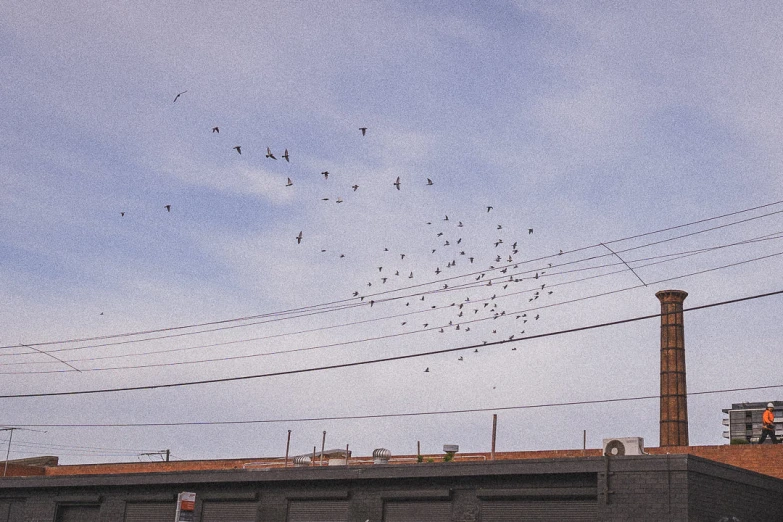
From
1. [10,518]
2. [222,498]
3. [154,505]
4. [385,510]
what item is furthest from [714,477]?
[10,518]

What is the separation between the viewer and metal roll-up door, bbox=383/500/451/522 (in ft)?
90.8

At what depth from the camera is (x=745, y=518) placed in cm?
2617

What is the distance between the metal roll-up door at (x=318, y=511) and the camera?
97.0 feet

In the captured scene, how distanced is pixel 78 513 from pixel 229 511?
7.95 metres

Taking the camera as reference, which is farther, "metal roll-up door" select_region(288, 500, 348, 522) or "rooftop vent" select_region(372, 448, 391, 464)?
"rooftop vent" select_region(372, 448, 391, 464)

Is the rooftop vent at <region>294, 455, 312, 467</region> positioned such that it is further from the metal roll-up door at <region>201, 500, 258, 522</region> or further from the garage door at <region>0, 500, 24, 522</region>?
the garage door at <region>0, 500, 24, 522</region>

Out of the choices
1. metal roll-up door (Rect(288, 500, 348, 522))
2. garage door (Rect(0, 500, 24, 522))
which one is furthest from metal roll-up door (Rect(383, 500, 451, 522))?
garage door (Rect(0, 500, 24, 522))

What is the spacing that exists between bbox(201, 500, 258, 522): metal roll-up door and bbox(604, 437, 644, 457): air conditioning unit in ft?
40.7

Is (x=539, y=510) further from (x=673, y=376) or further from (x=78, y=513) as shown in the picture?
(x=673, y=376)

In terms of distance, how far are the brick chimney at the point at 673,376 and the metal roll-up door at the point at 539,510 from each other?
23360mm

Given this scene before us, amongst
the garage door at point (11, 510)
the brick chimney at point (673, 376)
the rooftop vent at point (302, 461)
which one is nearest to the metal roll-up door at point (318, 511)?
the rooftop vent at point (302, 461)

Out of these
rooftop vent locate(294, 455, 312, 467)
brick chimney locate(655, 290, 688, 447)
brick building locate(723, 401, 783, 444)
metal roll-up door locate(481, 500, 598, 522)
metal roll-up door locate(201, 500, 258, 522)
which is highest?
brick building locate(723, 401, 783, 444)

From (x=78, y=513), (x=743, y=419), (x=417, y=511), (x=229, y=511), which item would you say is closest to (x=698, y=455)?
(x=417, y=511)

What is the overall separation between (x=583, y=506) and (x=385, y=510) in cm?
656
